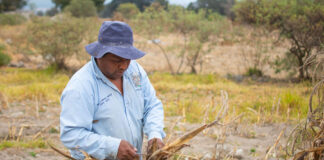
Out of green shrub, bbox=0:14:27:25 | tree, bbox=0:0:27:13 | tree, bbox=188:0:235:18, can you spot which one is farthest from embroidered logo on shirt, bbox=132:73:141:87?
tree, bbox=0:0:27:13

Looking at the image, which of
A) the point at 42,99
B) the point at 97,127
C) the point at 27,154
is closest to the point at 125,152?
the point at 97,127

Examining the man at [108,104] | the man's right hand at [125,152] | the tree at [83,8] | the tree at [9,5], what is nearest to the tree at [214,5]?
the tree at [83,8]

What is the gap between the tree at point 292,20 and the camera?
959 cm

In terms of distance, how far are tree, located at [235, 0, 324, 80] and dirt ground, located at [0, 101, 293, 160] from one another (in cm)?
464

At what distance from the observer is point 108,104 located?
2121 mm

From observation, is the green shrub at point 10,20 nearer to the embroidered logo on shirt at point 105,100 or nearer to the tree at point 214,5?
the tree at point 214,5

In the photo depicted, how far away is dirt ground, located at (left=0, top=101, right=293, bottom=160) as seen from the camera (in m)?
4.18

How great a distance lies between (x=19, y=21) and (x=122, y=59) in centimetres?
2809

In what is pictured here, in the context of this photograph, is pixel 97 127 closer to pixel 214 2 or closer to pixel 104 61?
pixel 104 61

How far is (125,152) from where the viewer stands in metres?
2.02

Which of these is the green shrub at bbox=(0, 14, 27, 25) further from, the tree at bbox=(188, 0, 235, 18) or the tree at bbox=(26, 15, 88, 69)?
the tree at bbox=(188, 0, 235, 18)

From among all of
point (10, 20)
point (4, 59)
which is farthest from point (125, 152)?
point (10, 20)

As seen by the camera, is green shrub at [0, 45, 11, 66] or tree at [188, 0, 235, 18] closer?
tree at [188, 0, 235, 18]

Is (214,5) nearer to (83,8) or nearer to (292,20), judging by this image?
(292,20)
